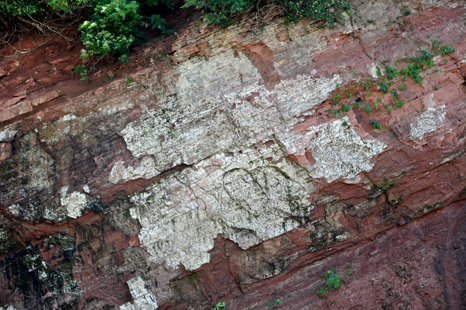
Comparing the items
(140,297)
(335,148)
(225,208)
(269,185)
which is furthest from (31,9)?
(335,148)

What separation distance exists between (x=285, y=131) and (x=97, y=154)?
3.05 m

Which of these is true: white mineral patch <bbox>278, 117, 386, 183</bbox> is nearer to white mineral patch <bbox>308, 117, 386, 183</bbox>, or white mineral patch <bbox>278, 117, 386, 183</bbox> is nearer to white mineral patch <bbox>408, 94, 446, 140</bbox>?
white mineral patch <bbox>308, 117, 386, 183</bbox>

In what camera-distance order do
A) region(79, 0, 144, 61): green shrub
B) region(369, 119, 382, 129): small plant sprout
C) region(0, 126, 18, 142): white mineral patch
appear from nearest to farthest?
region(79, 0, 144, 61): green shrub, region(369, 119, 382, 129): small plant sprout, region(0, 126, 18, 142): white mineral patch

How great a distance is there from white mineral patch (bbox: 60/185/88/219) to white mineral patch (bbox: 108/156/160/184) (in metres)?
0.54

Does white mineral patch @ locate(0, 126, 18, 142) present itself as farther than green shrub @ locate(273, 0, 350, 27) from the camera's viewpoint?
Yes

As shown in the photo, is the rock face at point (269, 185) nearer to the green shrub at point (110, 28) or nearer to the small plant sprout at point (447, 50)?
the small plant sprout at point (447, 50)

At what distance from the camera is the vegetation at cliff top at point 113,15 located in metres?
5.53

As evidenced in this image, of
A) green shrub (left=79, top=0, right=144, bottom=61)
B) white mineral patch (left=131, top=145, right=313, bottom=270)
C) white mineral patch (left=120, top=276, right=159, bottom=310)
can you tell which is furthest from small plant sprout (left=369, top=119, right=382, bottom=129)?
white mineral patch (left=120, top=276, right=159, bottom=310)

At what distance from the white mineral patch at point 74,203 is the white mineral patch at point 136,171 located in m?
0.54

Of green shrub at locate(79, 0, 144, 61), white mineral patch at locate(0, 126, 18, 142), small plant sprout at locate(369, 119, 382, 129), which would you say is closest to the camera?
green shrub at locate(79, 0, 144, 61)

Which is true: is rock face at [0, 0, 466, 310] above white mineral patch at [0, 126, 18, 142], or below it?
below

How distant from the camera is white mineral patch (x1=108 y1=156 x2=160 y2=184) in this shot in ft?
18.5

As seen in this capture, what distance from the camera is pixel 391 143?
554 centimetres

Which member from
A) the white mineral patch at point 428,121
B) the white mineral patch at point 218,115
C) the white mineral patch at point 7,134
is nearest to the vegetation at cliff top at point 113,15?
the white mineral patch at point 218,115
